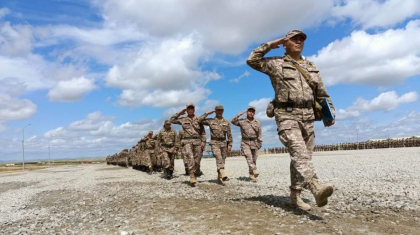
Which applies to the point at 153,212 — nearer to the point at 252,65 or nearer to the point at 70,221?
the point at 70,221

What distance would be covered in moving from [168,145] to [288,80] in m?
10.4

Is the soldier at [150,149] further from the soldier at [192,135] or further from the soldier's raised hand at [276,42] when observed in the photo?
the soldier's raised hand at [276,42]

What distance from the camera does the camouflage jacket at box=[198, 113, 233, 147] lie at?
11.5 m

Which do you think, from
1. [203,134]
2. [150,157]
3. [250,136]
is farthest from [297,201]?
[150,157]

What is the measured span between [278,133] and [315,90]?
3.12 ft

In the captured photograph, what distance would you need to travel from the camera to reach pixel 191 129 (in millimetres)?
11477

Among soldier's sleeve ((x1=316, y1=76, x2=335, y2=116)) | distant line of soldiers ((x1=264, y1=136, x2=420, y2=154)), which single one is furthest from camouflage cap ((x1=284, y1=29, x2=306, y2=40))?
distant line of soldiers ((x1=264, y1=136, x2=420, y2=154))

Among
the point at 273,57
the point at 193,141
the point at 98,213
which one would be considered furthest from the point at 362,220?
the point at 193,141

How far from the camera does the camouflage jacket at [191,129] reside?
1150 cm

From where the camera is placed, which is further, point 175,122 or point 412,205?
point 175,122

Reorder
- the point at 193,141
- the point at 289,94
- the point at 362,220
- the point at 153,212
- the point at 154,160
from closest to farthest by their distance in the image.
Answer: the point at 362,220
the point at 289,94
the point at 153,212
the point at 193,141
the point at 154,160

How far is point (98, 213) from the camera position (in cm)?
670

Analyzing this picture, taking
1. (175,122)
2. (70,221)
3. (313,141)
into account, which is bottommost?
(70,221)

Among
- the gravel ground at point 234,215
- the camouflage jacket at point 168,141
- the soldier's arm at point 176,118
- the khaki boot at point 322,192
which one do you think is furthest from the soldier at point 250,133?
the khaki boot at point 322,192
